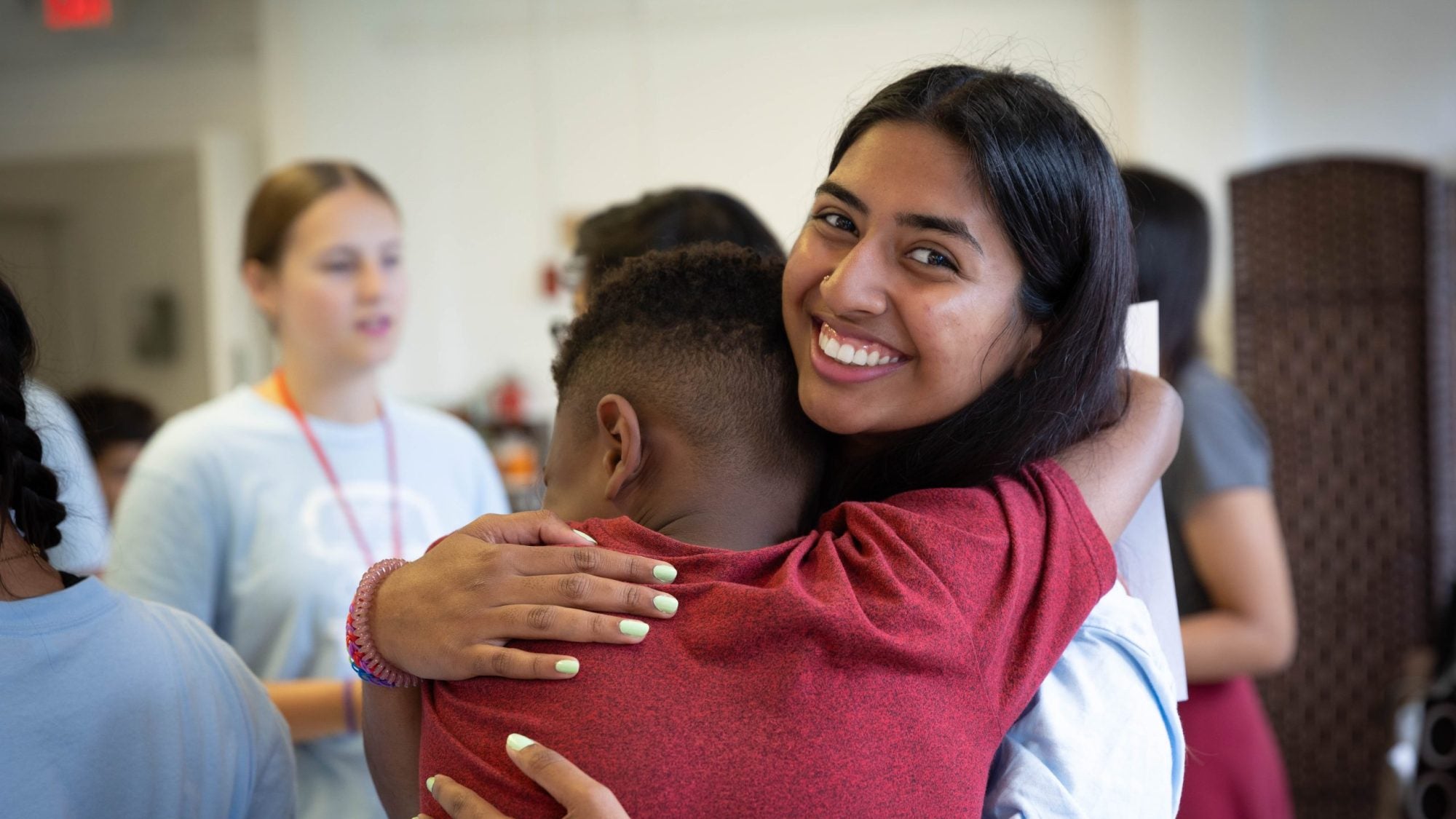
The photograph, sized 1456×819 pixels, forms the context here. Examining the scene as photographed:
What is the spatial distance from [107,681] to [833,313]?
718 millimetres

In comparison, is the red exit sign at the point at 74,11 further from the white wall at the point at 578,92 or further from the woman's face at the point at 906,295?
the woman's face at the point at 906,295

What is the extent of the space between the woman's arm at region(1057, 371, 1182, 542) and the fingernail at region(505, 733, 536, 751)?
55 cm

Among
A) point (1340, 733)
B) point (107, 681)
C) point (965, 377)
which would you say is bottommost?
point (1340, 733)

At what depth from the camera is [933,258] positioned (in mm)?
1038

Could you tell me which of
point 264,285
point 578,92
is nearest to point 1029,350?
point 264,285

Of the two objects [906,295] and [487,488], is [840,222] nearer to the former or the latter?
[906,295]

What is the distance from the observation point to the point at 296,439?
201 cm

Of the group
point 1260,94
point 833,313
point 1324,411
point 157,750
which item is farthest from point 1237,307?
point 157,750

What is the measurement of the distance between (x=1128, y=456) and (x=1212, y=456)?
90 centimetres

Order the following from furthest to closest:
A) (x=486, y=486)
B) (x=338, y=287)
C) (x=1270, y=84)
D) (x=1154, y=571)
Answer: (x=1270, y=84), (x=486, y=486), (x=338, y=287), (x=1154, y=571)

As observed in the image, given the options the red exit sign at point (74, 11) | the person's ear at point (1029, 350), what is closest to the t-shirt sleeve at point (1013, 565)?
the person's ear at point (1029, 350)

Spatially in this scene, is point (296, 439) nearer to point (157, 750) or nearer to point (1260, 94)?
point (157, 750)

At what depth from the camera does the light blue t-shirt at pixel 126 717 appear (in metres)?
0.96

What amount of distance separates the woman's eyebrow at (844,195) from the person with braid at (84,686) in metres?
0.73
